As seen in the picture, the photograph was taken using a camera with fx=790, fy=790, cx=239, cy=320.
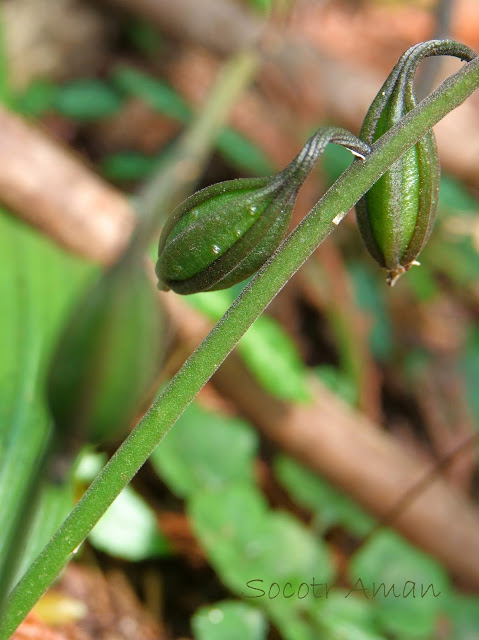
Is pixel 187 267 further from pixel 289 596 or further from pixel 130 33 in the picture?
pixel 130 33

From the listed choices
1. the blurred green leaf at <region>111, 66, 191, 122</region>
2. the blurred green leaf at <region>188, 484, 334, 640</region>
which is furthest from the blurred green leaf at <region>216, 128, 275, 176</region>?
the blurred green leaf at <region>188, 484, 334, 640</region>

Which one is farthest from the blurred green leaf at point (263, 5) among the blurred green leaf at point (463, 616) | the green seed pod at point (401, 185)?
the green seed pod at point (401, 185)

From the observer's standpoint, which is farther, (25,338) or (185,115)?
(185,115)

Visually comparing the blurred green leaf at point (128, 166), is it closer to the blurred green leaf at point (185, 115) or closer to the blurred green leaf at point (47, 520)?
the blurred green leaf at point (185, 115)

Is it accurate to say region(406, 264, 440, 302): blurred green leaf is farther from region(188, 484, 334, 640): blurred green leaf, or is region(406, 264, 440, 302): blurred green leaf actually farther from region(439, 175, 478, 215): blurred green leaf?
region(188, 484, 334, 640): blurred green leaf

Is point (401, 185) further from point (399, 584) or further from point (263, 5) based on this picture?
point (263, 5)

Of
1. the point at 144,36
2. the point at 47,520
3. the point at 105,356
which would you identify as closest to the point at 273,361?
the point at 47,520

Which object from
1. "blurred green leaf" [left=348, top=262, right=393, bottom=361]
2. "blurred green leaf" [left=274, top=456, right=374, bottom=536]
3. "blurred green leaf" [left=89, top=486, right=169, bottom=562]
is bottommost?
"blurred green leaf" [left=89, top=486, right=169, bottom=562]
